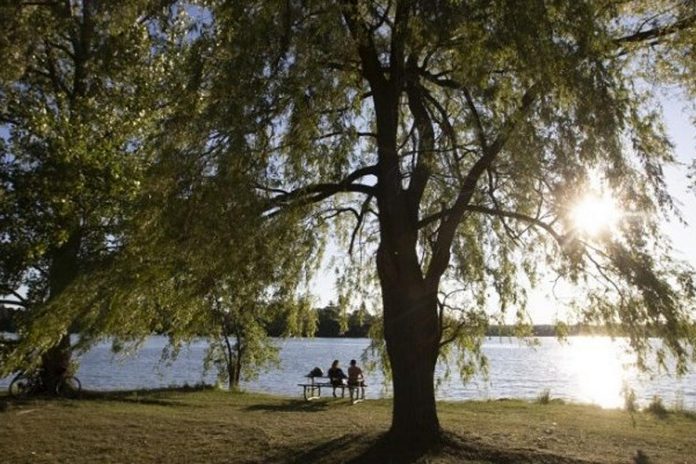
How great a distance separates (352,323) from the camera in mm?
15180

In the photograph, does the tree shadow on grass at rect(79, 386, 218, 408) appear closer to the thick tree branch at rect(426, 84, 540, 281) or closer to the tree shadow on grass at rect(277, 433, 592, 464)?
the tree shadow on grass at rect(277, 433, 592, 464)

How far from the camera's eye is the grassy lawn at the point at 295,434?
9.95 metres

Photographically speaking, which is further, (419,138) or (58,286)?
(58,286)

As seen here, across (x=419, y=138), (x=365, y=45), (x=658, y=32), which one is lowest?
(x=419, y=138)

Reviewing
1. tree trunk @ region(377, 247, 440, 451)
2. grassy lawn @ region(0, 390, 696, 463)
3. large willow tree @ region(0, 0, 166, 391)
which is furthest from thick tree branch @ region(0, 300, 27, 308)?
tree trunk @ region(377, 247, 440, 451)

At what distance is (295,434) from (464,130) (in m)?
5.81

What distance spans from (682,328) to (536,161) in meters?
3.15

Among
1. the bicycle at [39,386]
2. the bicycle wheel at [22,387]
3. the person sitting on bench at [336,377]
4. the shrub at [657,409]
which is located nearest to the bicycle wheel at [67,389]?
the bicycle at [39,386]

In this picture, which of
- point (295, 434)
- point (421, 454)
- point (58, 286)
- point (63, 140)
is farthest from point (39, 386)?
point (421, 454)

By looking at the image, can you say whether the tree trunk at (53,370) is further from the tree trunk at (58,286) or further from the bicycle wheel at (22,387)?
the bicycle wheel at (22,387)

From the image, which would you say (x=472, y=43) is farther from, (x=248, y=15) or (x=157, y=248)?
(x=157, y=248)

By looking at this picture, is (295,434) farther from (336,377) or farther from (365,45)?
(336,377)

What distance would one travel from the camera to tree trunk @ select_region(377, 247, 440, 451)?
10.4 metres

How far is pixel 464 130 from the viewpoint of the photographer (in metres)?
11.3
